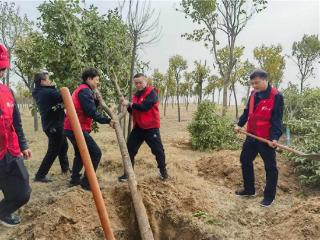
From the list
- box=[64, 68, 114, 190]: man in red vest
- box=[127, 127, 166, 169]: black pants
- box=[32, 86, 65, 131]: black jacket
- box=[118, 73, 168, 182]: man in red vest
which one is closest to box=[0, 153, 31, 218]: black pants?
box=[64, 68, 114, 190]: man in red vest

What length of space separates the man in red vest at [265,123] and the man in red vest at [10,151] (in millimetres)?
3098

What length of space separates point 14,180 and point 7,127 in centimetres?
58

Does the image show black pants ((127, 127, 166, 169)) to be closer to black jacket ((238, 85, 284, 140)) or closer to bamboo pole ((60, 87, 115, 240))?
black jacket ((238, 85, 284, 140))

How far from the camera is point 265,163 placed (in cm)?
540

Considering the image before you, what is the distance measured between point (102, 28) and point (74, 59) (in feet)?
2.83

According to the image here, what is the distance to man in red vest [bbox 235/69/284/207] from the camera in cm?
521

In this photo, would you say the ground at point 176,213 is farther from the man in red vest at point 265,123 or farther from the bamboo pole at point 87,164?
the bamboo pole at point 87,164

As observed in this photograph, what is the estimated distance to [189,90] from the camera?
108ft

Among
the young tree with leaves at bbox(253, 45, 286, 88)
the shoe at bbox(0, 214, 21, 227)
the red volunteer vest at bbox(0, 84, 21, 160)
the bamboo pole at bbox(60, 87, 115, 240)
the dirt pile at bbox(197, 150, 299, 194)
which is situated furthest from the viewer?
the young tree with leaves at bbox(253, 45, 286, 88)

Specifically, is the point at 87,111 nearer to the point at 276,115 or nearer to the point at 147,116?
the point at 147,116

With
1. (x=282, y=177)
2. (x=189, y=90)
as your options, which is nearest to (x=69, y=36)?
(x=282, y=177)

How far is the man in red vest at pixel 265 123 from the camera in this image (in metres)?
5.21

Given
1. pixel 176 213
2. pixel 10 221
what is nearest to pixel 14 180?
pixel 10 221

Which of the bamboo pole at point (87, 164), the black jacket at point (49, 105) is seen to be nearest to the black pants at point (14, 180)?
the bamboo pole at point (87, 164)
